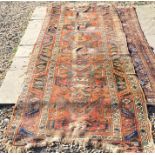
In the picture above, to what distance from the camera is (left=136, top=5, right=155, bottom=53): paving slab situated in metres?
7.88

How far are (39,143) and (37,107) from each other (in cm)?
86

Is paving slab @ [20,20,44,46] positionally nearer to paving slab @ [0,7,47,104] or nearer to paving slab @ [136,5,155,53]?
paving slab @ [0,7,47,104]

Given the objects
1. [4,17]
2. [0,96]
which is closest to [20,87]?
[0,96]

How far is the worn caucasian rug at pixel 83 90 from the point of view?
5.05 m

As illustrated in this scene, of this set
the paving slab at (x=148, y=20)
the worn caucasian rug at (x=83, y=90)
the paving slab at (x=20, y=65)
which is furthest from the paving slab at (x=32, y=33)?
the paving slab at (x=148, y=20)

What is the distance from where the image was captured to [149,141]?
489 cm

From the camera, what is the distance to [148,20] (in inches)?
344

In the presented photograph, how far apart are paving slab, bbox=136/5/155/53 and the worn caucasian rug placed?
0.56ft

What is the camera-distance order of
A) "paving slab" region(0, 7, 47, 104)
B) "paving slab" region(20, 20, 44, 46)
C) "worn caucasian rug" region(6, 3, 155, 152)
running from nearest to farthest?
"worn caucasian rug" region(6, 3, 155, 152), "paving slab" region(0, 7, 47, 104), "paving slab" region(20, 20, 44, 46)

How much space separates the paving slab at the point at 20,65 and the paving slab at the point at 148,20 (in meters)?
2.66

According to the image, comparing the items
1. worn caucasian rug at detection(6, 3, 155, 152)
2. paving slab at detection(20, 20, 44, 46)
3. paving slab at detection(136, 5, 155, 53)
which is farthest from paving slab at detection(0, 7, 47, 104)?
paving slab at detection(136, 5, 155, 53)

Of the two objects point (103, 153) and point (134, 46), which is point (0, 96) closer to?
point (103, 153)

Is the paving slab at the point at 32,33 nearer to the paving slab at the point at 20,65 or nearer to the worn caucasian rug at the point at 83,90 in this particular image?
the paving slab at the point at 20,65

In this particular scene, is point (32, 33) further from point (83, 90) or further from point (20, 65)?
point (83, 90)
